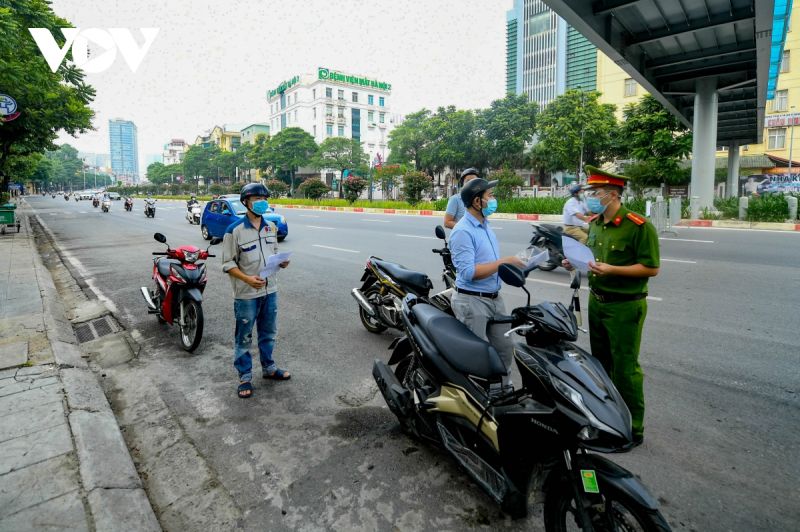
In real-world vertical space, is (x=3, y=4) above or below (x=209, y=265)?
above

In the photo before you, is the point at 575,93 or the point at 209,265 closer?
the point at 209,265

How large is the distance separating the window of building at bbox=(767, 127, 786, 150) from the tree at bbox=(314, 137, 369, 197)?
4119cm

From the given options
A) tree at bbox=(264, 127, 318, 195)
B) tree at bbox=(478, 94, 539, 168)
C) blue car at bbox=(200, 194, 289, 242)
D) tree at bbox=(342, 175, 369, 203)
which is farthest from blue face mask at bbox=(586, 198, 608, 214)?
tree at bbox=(264, 127, 318, 195)

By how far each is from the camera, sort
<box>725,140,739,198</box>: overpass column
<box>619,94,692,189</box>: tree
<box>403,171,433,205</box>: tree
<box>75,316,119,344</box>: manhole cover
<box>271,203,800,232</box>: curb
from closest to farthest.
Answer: <box>75,316,119,344</box>: manhole cover
<box>271,203,800,232</box>: curb
<box>619,94,692,189</box>: tree
<box>725,140,739,198</box>: overpass column
<box>403,171,433,205</box>: tree

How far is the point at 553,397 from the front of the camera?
2.00m

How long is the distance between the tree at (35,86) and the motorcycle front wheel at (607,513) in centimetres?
1298

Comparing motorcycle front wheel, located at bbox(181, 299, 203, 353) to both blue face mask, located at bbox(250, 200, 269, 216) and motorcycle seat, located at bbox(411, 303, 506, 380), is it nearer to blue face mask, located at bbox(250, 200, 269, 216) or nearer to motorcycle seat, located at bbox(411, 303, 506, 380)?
blue face mask, located at bbox(250, 200, 269, 216)

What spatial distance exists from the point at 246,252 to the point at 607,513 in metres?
3.07

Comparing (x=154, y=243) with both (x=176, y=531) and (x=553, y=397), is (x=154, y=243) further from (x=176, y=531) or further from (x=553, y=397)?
(x=553, y=397)

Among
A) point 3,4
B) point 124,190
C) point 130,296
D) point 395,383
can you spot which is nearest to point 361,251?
point 130,296

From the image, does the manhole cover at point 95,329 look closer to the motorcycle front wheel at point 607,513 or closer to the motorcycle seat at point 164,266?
the motorcycle seat at point 164,266

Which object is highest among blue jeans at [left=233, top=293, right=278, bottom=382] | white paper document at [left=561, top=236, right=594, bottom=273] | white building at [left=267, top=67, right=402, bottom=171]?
white building at [left=267, top=67, right=402, bottom=171]

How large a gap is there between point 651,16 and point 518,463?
47.4 feet

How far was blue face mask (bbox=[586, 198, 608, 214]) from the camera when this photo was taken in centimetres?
301
